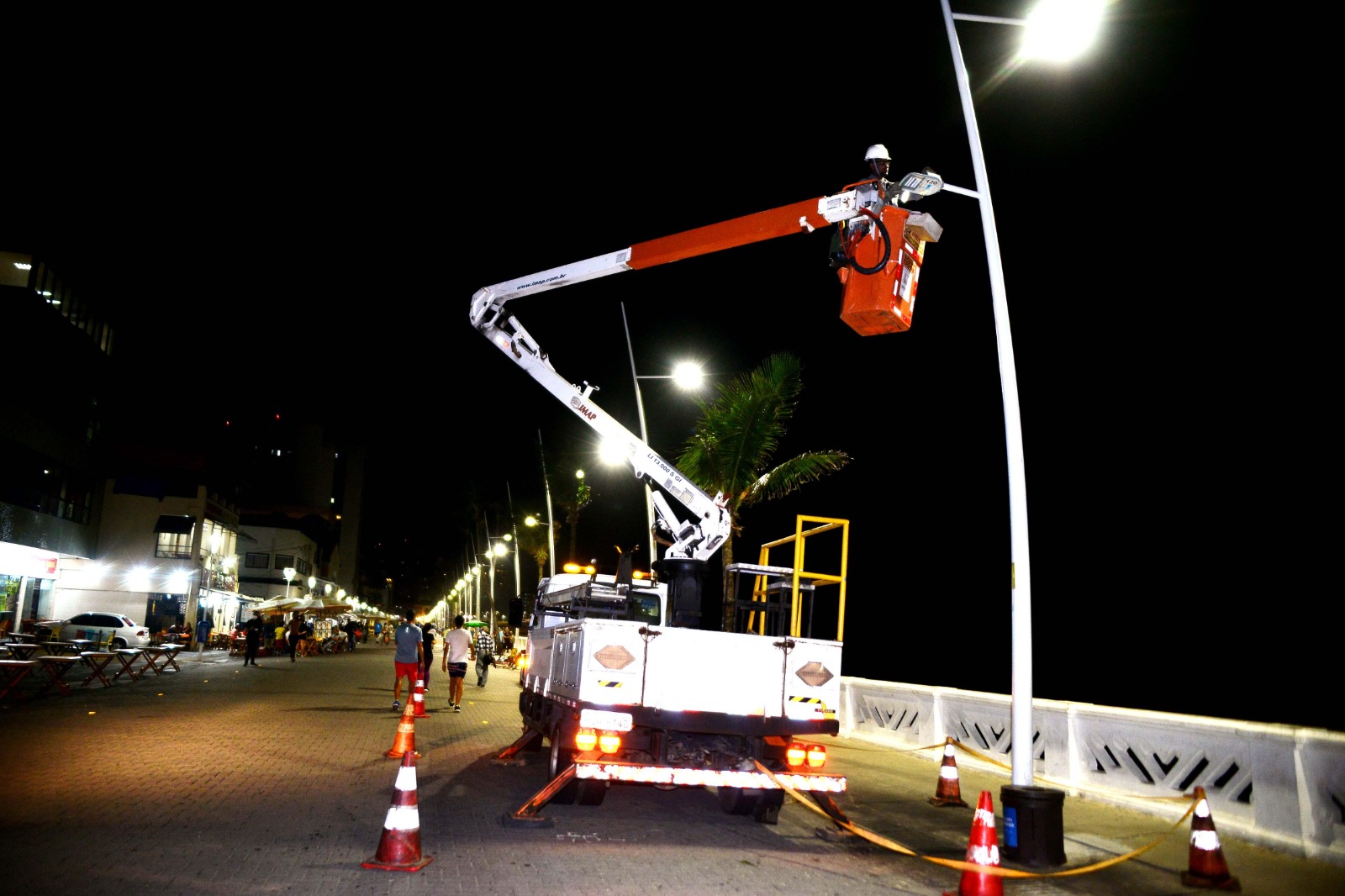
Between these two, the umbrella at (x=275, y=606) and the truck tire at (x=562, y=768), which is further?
the umbrella at (x=275, y=606)

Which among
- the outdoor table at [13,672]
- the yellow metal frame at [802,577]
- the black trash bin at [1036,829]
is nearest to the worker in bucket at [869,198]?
the yellow metal frame at [802,577]

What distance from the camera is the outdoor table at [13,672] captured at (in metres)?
15.5

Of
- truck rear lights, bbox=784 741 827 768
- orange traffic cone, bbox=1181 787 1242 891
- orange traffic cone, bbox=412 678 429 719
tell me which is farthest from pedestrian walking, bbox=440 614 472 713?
orange traffic cone, bbox=1181 787 1242 891

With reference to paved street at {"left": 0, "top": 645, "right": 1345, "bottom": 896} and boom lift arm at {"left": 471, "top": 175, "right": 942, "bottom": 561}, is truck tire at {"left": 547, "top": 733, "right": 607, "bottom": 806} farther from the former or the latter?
boom lift arm at {"left": 471, "top": 175, "right": 942, "bottom": 561}

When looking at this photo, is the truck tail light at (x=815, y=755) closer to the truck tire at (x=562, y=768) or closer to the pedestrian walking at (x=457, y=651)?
the truck tire at (x=562, y=768)

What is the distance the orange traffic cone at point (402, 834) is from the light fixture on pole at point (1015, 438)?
5139 mm

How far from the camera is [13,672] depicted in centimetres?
1783

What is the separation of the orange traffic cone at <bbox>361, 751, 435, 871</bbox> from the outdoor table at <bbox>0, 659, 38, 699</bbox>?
12253mm

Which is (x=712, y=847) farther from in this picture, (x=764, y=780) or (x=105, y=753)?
(x=105, y=753)

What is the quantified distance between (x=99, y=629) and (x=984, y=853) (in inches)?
1497

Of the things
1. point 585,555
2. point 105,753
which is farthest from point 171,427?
point 105,753

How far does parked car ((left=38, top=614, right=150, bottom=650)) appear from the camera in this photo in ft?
110

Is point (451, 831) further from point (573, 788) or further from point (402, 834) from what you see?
point (573, 788)

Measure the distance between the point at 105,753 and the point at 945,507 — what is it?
4328 cm
